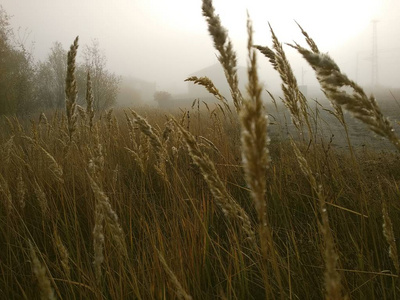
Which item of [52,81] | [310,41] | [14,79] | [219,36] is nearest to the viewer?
[219,36]

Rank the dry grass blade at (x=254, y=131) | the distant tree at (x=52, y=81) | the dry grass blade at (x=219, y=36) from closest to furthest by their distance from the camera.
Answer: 1. the dry grass blade at (x=254, y=131)
2. the dry grass blade at (x=219, y=36)
3. the distant tree at (x=52, y=81)

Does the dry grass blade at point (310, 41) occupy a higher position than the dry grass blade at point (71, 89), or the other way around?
the dry grass blade at point (310, 41)

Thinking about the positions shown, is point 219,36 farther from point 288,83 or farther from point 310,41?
point 310,41

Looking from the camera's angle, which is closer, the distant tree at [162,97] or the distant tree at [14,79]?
the distant tree at [14,79]

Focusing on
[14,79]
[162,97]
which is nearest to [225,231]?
[14,79]

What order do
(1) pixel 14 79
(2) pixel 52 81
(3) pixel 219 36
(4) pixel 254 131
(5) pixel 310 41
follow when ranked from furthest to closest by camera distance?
(2) pixel 52 81 < (1) pixel 14 79 < (5) pixel 310 41 < (3) pixel 219 36 < (4) pixel 254 131

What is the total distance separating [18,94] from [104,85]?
31.5ft

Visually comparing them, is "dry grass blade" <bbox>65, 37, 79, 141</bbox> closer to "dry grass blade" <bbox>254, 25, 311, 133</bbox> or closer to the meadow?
the meadow

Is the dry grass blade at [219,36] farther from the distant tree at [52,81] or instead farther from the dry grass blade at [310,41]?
the distant tree at [52,81]

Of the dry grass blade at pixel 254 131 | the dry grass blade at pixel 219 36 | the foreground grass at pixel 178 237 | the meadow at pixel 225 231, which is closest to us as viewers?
the dry grass blade at pixel 254 131

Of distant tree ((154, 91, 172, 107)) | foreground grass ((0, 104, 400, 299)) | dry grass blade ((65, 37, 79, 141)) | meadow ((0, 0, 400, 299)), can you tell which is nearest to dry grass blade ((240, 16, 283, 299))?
meadow ((0, 0, 400, 299))

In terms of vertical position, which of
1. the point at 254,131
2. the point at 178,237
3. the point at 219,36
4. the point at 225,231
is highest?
the point at 219,36

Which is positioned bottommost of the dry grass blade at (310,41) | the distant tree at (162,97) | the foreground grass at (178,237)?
the foreground grass at (178,237)

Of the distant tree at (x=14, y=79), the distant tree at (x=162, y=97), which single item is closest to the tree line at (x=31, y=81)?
the distant tree at (x=14, y=79)
